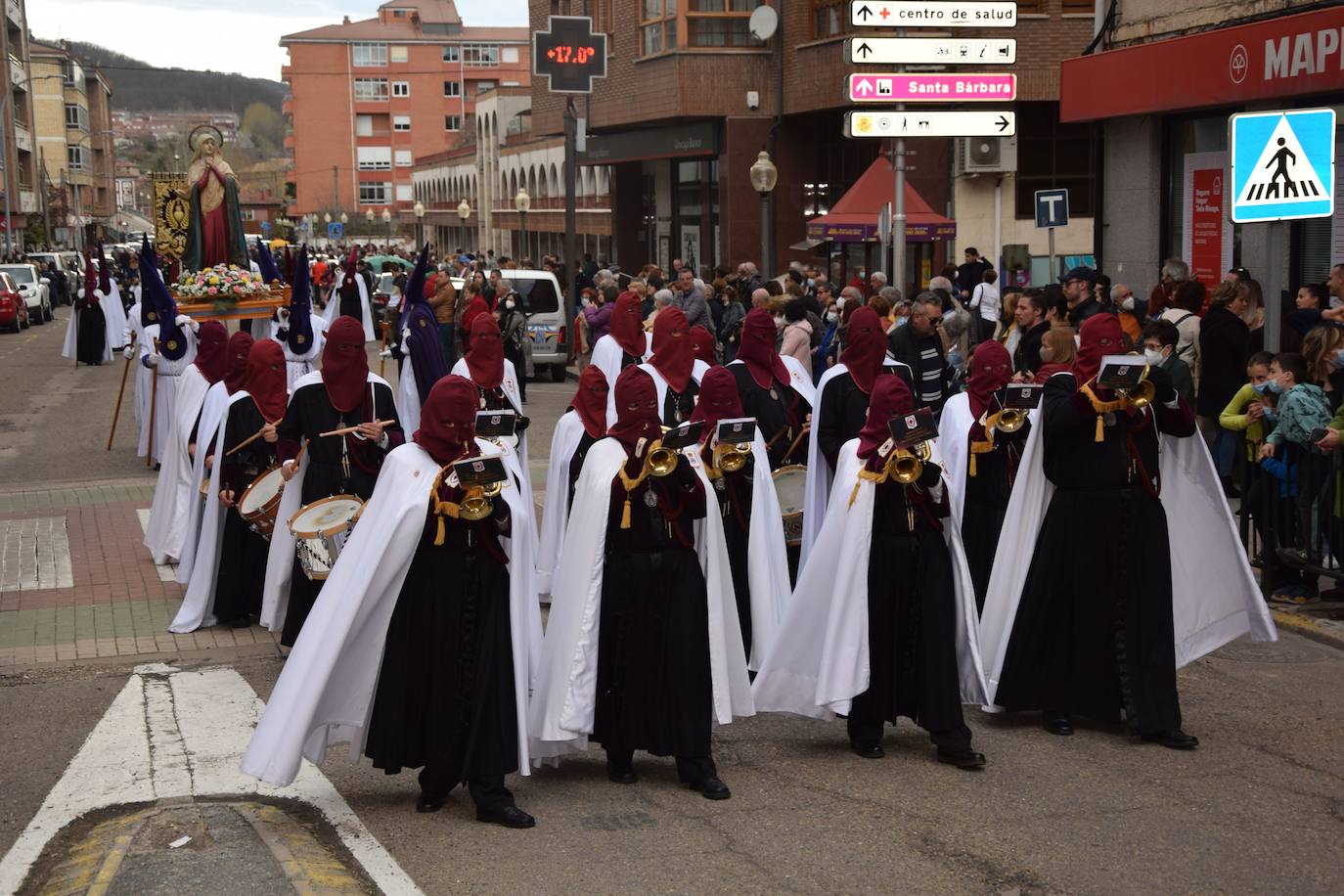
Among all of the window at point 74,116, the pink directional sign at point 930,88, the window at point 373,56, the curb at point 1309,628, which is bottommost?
the curb at point 1309,628

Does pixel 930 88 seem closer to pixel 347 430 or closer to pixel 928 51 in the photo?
pixel 928 51

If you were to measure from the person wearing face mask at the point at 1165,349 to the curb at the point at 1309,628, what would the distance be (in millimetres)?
2594

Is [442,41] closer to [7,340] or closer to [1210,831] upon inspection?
[7,340]

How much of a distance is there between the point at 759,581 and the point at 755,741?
0.76 m

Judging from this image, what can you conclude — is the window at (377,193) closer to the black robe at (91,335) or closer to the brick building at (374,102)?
the brick building at (374,102)

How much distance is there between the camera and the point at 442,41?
133 m

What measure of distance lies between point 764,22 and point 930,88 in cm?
1714

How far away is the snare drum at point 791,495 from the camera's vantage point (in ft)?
31.1

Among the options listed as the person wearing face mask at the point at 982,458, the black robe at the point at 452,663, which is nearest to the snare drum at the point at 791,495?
the person wearing face mask at the point at 982,458

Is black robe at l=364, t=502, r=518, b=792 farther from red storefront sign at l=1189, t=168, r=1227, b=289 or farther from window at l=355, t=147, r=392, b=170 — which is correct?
window at l=355, t=147, r=392, b=170

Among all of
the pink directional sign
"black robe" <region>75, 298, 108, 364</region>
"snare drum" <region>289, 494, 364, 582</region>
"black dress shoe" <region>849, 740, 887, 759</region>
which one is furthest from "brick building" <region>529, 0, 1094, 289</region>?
"black dress shoe" <region>849, 740, 887, 759</region>

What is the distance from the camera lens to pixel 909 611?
7.54 m

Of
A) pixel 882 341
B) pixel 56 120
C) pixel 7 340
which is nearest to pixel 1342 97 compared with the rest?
pixel 882 341

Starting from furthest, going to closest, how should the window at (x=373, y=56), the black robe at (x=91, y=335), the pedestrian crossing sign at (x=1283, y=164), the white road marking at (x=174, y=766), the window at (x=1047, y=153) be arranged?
the window at (x=373, y=56)
the black robe at (x=91, y=335)
the window at (x=1047, y=153)
the pedestrian crossing sign at (x=1283, y=164)
the white road marking at (x=174, y=766)
